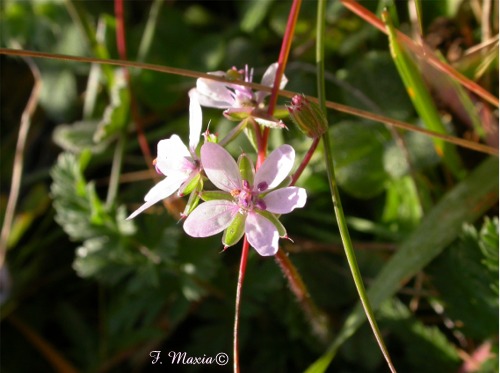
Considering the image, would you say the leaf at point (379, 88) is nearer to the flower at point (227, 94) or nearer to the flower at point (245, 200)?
the flower at point (227, 94)

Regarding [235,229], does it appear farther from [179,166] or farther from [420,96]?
[420,96]

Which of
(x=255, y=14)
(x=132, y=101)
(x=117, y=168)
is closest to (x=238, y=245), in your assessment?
(x=117, y=168)

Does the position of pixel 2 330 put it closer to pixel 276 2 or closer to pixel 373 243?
pixel 373 243

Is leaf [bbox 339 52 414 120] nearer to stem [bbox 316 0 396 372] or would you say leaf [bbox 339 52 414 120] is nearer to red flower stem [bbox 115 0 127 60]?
stem [bbox 316 0 396 372]

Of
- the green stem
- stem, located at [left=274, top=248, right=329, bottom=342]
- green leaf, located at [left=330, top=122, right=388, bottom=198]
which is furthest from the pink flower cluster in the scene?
the green stem

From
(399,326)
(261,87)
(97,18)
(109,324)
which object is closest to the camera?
(261,87)

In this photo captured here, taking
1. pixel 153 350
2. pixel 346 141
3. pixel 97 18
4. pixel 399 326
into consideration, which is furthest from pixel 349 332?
pixel 97 18
